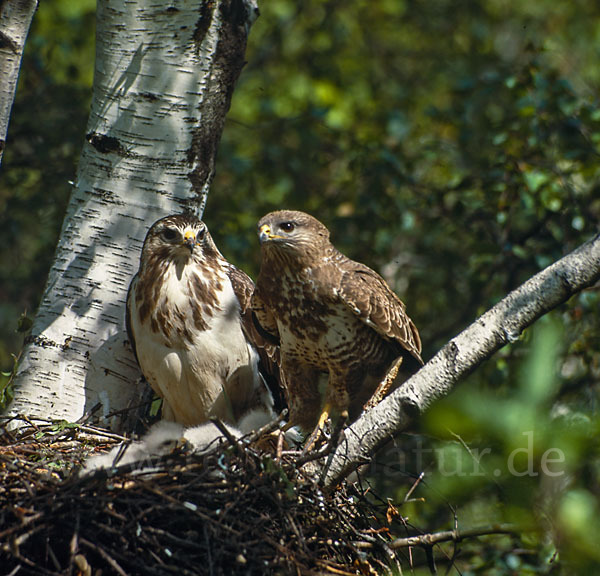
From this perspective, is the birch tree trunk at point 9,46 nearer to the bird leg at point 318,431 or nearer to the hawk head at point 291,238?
the hawk head at point 291,238

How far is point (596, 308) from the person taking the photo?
4.82 metres

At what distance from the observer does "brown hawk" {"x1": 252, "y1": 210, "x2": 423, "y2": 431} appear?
357cm

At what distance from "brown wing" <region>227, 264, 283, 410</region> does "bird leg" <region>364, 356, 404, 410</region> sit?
1.72 feet

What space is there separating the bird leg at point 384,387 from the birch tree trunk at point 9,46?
195cm

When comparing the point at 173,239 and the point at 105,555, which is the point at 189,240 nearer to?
the point at 173,239

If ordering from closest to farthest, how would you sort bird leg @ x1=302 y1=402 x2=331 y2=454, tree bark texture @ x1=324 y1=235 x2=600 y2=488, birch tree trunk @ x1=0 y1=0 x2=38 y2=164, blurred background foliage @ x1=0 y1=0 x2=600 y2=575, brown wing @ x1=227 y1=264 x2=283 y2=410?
tree bark texture @ x1=324 y1=235 x2=600 y2=488 → birch tree trunk @ x1=0 y1=0 x2=38 y2=164 → bird leg @ x1=302 y1=402 x2=331 y2=454 → brown wing @ x1=227 y1=264 x2=283 y2=410 → blurred background foliage @ x1=0 y1=0 x2=600 y2=575

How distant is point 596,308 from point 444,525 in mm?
1701

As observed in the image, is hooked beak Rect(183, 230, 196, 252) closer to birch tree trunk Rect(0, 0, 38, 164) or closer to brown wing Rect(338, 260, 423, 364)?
brown wing Rect(338, 260, 423, 364)

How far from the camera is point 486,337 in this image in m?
2.55

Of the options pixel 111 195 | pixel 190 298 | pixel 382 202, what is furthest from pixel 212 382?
pixel 382 202

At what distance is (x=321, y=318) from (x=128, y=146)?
1229 mm

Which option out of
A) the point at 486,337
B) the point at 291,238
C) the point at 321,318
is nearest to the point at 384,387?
the point at 321,318

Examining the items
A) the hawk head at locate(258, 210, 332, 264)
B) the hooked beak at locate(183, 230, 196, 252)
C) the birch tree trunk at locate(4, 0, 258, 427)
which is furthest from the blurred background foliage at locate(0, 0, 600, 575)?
the birch tree trunk at locate(4, 0, 258, 427)

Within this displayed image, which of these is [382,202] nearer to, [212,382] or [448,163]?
[448,163]
